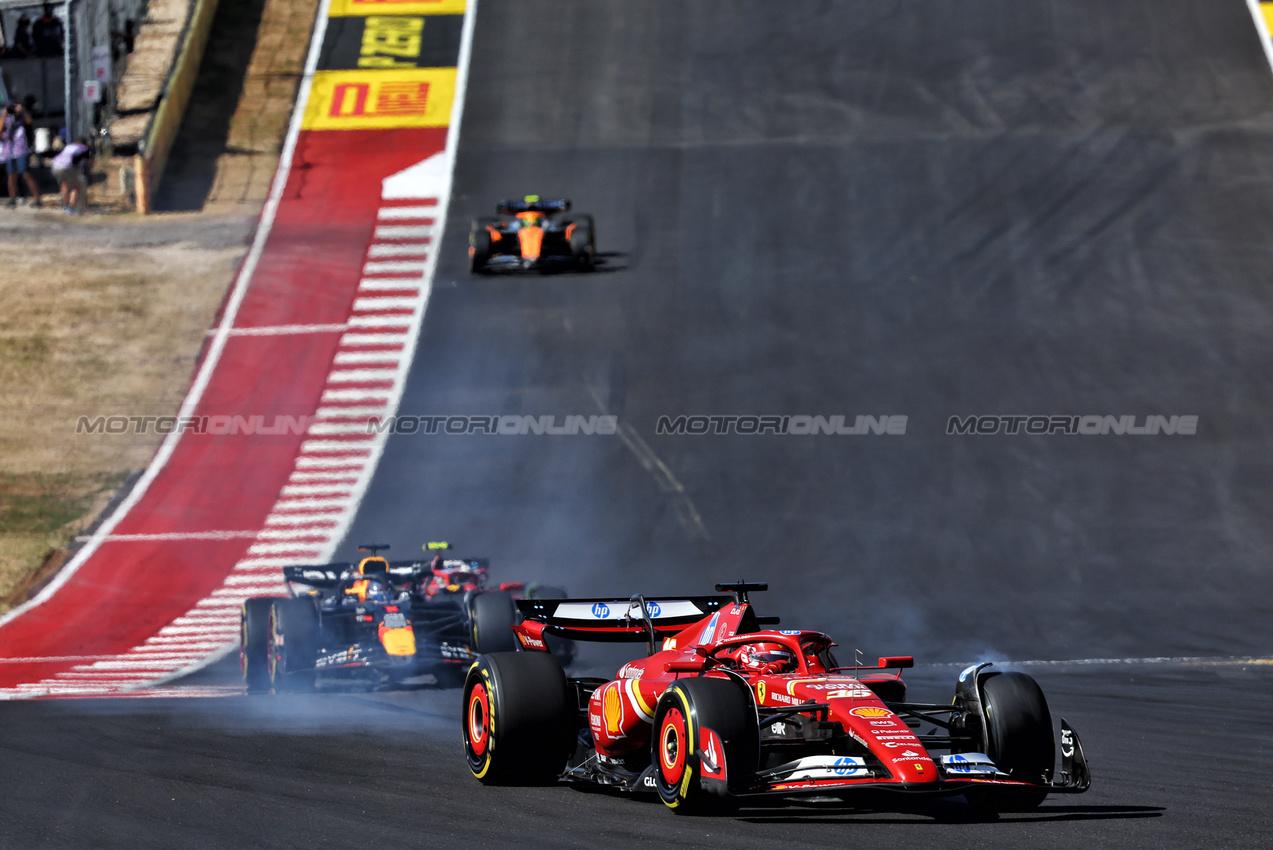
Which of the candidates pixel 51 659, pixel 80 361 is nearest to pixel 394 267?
pixel 80 361

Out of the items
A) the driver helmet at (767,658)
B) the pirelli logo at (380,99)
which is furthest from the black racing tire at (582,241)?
the driver helmet at (767,658)

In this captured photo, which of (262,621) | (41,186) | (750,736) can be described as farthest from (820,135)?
(750,736)

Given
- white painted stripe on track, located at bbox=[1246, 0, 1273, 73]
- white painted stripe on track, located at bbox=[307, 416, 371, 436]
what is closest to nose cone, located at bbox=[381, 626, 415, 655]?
white painted stripe on track, located at bbox=[307, 416, 371, 436]

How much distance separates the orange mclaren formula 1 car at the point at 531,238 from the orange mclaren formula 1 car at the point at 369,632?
12.1 m

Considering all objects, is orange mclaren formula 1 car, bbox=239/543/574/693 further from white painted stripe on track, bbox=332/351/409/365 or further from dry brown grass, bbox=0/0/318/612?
white painted stripe on track, bbox=332/351/409/365

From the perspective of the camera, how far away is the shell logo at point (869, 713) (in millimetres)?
7902

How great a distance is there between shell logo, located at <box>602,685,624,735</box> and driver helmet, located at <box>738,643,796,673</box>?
841 millimetres

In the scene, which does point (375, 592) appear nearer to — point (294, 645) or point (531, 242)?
point (294, 645)

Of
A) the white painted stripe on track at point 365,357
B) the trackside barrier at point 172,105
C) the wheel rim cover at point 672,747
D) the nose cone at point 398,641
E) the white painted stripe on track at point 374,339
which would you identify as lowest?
the wheel rim cover at point 672,747

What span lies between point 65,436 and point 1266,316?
797 inches

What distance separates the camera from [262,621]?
53.1ft

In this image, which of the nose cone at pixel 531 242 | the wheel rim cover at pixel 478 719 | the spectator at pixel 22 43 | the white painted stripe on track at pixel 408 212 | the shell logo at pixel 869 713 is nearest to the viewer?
the shell logo at pixel 869 713

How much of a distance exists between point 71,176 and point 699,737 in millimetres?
27646

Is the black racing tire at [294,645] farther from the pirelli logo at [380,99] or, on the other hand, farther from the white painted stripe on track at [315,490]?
the pirelli logo at [380,99]
